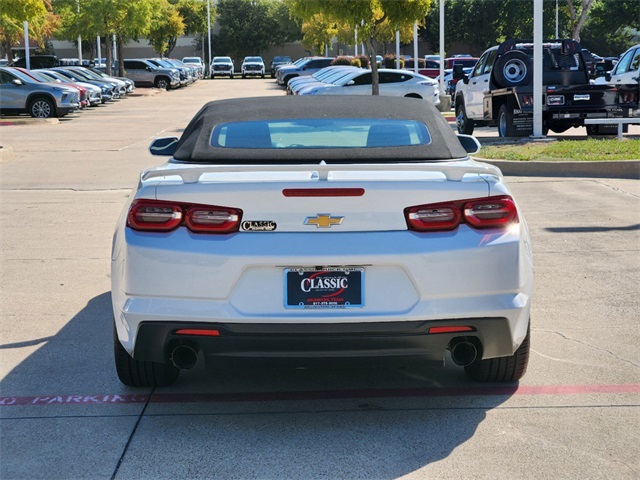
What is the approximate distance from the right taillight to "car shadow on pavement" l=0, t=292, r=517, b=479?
0.75m

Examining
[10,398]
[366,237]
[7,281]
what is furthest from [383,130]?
[7,281]

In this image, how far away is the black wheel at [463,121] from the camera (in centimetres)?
2414

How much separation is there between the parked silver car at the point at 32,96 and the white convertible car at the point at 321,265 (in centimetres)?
2936

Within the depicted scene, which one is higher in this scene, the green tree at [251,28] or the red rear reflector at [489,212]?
the green tree at [251,28]

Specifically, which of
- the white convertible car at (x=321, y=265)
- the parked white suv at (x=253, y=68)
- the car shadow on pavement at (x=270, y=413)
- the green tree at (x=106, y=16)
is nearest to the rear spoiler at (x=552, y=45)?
the car shadow on pavement at (x=270, y=413)

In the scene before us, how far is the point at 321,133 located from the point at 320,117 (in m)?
0.10

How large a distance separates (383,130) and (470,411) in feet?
5.84

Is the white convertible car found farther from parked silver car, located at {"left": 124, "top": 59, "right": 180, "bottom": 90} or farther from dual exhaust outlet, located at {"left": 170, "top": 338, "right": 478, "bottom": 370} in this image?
parked silver car, located at {"left": 124, "top": 59, "right": 180, "bottom": 90}

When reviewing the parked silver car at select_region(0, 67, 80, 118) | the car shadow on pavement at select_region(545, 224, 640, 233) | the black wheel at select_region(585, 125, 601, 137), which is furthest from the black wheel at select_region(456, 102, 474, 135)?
the parked silver car at select_region(0, 67, 80, 118)

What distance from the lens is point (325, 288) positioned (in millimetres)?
4719

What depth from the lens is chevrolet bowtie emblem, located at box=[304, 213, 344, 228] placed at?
4.70 meters

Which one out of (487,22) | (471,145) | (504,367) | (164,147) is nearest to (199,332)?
(504,367)

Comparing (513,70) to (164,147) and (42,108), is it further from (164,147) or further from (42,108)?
(42,108)

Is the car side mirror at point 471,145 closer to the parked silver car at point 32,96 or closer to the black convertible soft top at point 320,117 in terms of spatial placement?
the black convertible soft top at point 320,117
